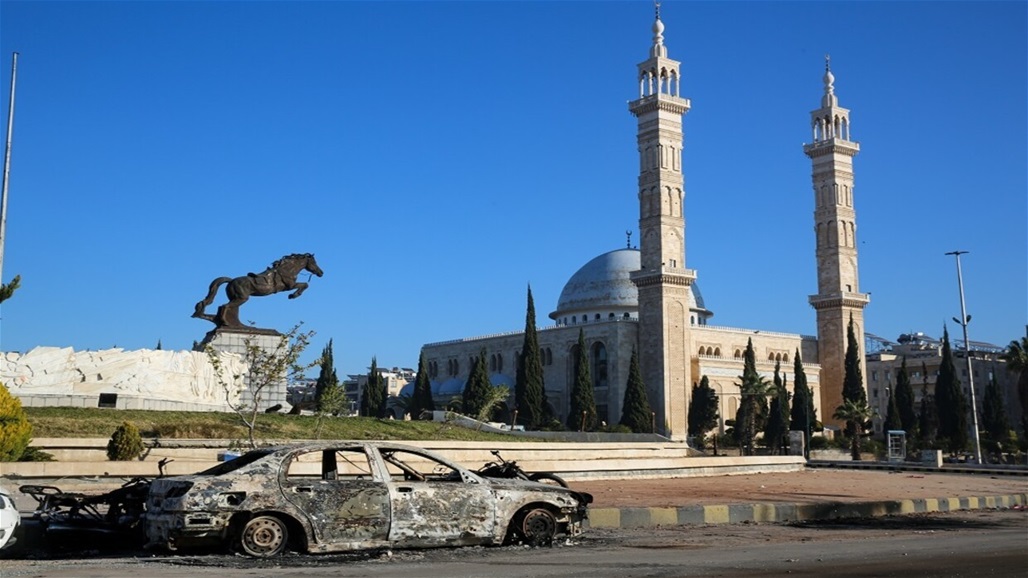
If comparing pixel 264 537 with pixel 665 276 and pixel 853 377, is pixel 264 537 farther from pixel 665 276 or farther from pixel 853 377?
pixel 853 377

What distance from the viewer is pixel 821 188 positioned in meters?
74.8

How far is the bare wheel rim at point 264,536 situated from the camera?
10.0m

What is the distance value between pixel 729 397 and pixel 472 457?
4861 centimetres

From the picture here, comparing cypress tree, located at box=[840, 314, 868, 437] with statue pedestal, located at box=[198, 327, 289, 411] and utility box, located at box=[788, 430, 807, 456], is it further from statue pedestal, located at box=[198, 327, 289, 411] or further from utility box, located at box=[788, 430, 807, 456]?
statue pedestal, located at box=[198, 327, 289, 411]

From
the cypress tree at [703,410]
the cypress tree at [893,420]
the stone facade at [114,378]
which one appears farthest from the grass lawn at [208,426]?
the cypress tree at [893,420]

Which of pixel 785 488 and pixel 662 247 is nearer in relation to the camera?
pixel 785 488

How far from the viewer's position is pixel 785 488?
23938 mm

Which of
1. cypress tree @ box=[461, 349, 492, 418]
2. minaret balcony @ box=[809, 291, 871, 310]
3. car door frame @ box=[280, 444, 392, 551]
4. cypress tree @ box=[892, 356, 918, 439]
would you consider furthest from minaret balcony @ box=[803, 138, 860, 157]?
car door frame @ box=[280, 444, 392, 551]

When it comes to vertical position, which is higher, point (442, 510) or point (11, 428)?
point (11, 428)

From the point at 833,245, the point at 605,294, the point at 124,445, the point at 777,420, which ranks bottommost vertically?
the point at 124,445

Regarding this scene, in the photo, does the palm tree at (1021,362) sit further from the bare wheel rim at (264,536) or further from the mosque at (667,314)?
the bare wheel rim at (264,536)

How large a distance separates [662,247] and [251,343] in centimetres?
3750

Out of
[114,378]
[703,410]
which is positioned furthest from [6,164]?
[703,410]

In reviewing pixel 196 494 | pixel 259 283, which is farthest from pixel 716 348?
pixel 196 494
